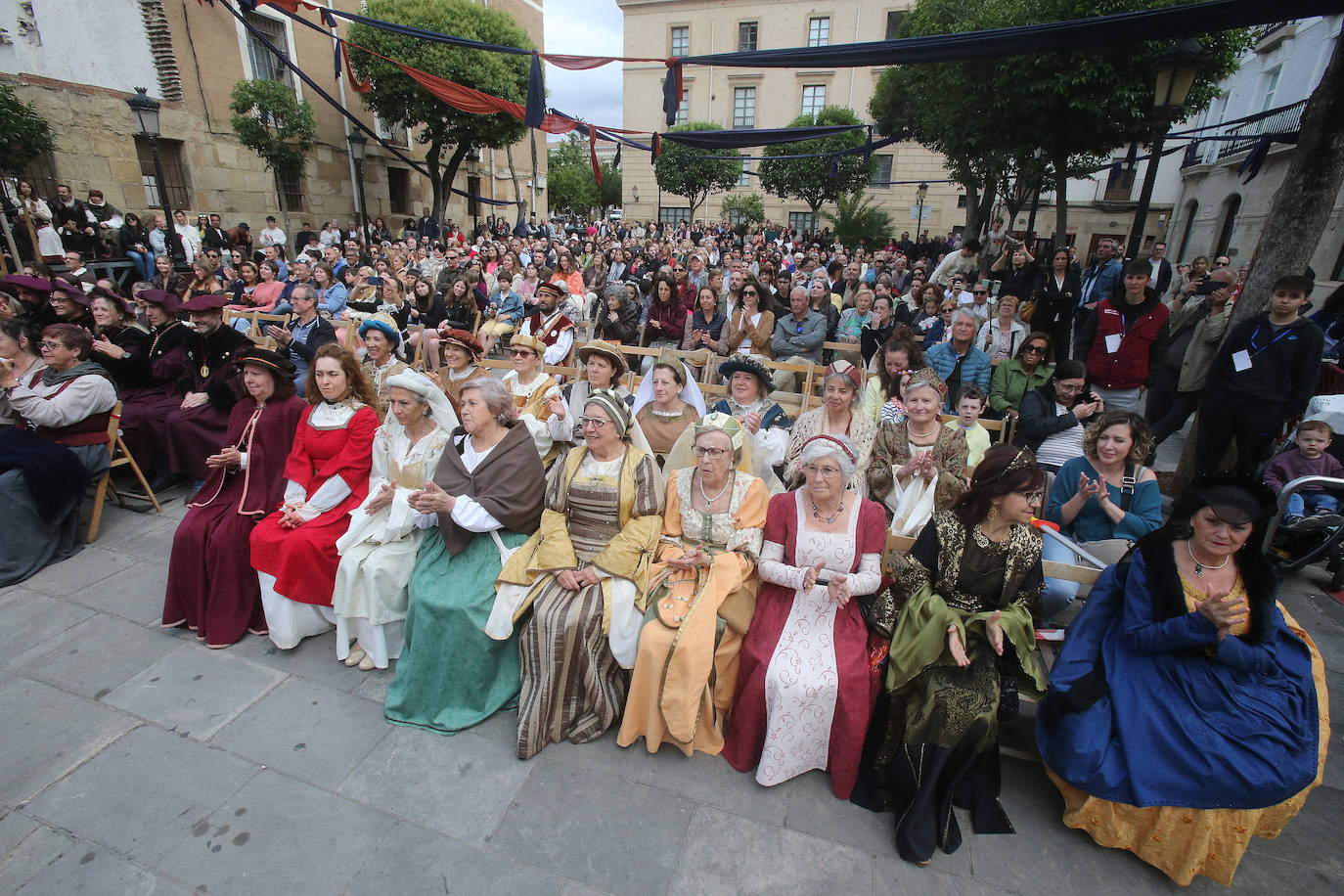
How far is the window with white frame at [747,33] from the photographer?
38719 mm

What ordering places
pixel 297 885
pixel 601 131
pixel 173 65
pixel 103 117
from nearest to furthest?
pixel 297 885 < pixel 601 131 < pixel 103 117 < pixel 173 65

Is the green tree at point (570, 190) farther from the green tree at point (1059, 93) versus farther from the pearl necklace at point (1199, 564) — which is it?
the pearl necklace at point (1199, 564)

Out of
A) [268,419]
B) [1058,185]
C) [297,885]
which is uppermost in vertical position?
[1058,185]

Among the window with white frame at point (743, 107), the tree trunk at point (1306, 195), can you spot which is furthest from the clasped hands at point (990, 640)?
the window with white frame at point (743, 107)

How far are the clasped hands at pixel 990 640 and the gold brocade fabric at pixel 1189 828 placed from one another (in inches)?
27.1

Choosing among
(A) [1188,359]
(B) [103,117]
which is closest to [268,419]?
(A) [1188,359]

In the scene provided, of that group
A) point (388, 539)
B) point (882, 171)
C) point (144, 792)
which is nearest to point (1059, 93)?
point (388, 539)

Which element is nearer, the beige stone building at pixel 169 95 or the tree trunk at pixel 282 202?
the beige stone building at pixel 169 95

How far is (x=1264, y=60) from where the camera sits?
18.3m

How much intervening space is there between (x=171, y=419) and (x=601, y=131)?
8.44 metres

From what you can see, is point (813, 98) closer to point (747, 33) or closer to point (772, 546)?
point (747, 33)

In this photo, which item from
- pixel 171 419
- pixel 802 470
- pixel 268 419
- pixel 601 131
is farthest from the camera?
pixel 601 131

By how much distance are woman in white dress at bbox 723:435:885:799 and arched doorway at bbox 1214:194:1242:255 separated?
77.0 ft

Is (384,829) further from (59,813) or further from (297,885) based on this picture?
(59,813)
